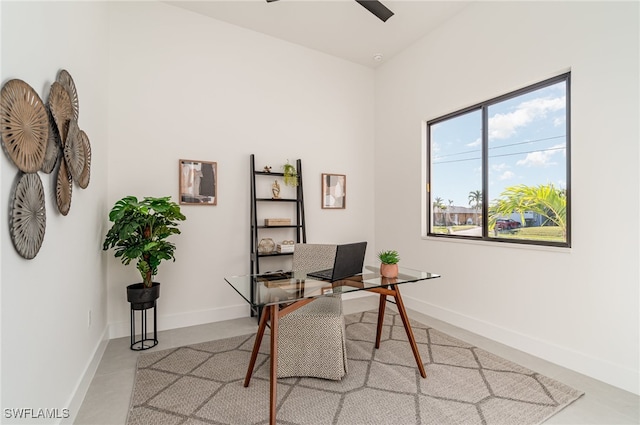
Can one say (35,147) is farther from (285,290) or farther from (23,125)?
(285,290)

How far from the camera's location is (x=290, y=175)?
3.72 metres

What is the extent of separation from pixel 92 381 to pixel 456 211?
361 cm

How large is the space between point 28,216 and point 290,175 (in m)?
2.67

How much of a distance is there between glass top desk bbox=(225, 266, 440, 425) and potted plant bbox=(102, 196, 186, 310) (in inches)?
40.4

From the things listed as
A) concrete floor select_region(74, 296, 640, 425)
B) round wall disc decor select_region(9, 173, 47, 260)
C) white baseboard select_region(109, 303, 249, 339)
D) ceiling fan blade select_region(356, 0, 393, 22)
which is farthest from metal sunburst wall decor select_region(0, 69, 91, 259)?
ceiling fan blade select_region(356, 0, 393, 22)

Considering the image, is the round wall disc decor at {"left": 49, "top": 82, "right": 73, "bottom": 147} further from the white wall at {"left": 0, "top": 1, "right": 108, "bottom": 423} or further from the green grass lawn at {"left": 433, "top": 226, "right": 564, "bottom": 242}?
the green grass lawn at {"left": 433, "top": 226, "right": 564, "bottom": 242}

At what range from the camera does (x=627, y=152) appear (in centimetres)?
210

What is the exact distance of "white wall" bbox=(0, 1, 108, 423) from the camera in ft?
3.65

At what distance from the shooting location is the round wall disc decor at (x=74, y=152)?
1.69 m

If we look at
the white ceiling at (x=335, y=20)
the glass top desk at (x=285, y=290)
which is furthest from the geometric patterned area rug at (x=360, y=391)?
the white ceiling at (x=335, y=20)

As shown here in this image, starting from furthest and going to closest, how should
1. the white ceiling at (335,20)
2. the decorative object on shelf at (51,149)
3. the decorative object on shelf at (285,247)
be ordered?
the decorative object on shelf at (285,247) → the white ceiling at (335,20) → the decorative object on shelf at (51,149)

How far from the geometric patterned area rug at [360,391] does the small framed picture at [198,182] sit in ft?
4.85

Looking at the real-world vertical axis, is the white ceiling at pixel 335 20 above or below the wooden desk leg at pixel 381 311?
above

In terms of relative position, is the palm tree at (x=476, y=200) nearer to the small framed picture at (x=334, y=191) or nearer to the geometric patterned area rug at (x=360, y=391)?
the geometric patterned area rug at (x=360, y=391)
